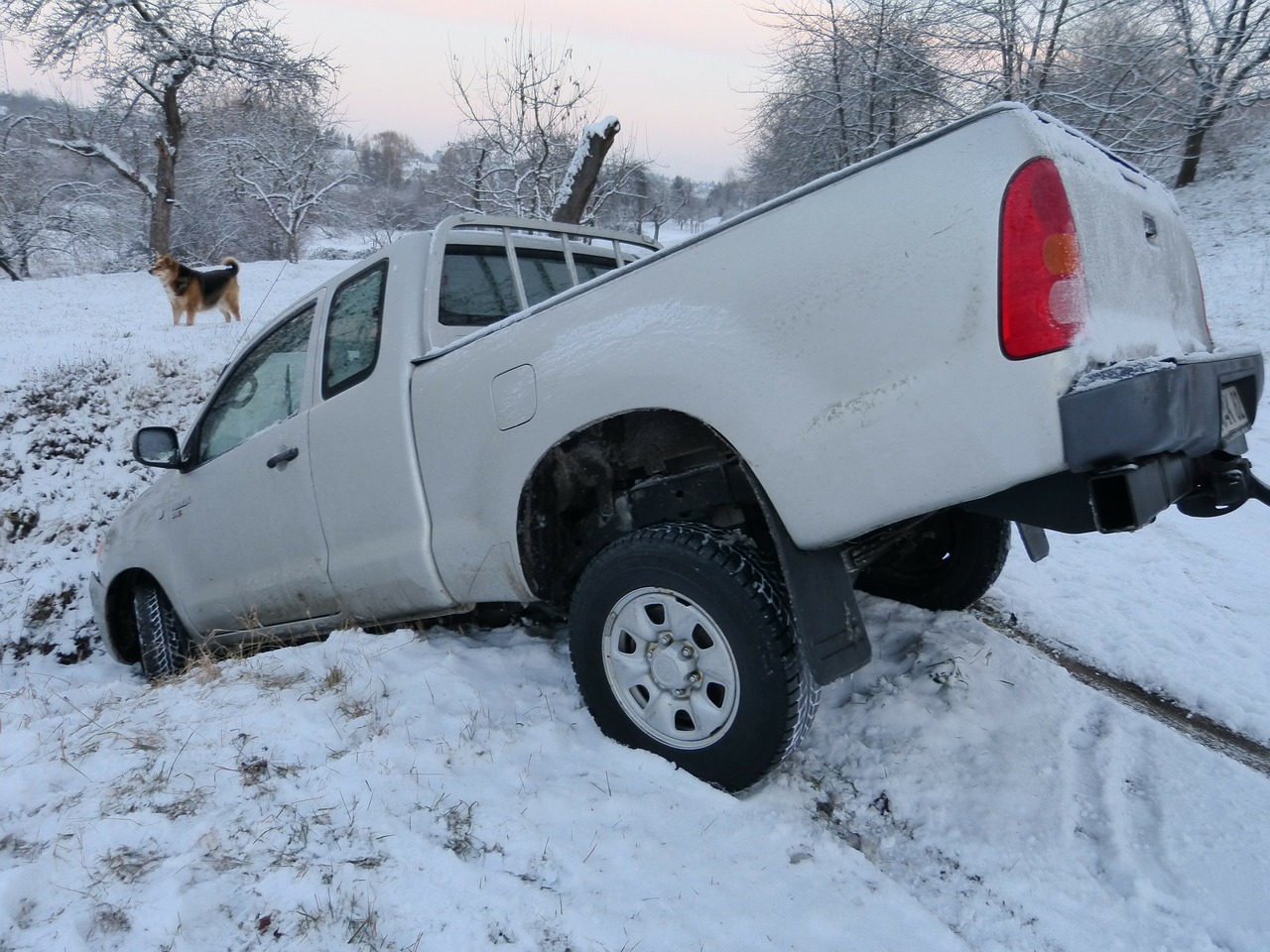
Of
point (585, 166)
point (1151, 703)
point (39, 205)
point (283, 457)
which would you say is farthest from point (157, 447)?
point (39, 205)

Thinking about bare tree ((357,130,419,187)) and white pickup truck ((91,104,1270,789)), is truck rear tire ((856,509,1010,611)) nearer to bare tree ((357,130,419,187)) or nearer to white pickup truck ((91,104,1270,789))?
white pickup truck ((91,104,1270,789))

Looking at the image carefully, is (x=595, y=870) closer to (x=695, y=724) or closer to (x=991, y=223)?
(x=695, y=724)

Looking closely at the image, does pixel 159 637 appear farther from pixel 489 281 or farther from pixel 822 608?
pixel 822 608

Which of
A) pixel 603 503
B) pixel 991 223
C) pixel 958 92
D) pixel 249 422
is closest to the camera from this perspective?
pixel 991 223

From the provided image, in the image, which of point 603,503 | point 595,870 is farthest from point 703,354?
point 595,870

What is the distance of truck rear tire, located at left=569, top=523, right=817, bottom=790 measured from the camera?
6.75 ft

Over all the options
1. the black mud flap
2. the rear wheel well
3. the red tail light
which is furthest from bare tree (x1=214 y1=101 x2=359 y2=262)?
the red tail light

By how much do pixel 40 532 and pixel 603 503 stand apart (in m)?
6.60

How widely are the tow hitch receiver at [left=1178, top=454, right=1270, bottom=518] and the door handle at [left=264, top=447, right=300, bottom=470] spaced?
3.26 meters

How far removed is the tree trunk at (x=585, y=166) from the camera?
8.21 meters

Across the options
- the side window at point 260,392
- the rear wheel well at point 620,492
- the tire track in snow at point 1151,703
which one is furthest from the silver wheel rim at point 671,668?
the side window at point 260,392

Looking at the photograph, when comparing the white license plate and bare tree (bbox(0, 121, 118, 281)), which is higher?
bare tree (bbox(0, 121, 118, 281))

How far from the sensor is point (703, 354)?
81.0 inches

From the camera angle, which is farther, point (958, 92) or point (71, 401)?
point (958, 92)
